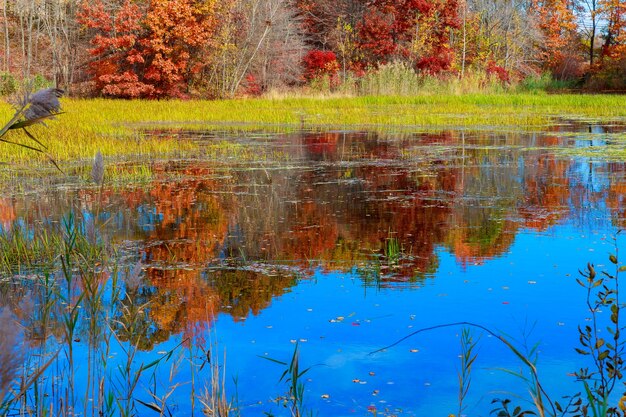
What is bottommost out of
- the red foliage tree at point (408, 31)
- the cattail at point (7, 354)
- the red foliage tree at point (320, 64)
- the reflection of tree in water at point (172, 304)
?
the reflection of tree in water at point (172, 304)

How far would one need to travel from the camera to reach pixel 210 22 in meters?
27.9

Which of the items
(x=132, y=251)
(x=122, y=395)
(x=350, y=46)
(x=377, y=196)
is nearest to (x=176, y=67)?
(x=350, y=46)

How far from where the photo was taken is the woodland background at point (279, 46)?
2730 cm

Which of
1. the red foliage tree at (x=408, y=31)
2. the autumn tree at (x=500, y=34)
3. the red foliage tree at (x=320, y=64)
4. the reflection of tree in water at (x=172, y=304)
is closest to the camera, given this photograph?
the reflection of tree in water at (x=172, y=304)

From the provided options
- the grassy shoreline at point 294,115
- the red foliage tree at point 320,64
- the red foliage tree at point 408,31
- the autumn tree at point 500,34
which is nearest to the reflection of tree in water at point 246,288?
the grassy shoreline at point 294,115

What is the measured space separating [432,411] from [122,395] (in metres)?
1.31

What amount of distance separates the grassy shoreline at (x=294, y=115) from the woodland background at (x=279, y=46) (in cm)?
319

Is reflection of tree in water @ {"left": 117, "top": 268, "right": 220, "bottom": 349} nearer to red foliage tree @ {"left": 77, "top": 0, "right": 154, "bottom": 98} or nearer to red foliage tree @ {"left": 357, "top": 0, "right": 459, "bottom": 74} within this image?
red foliage tree @ {"left": 77, "top": 0, "right": 154, "bottom": 98}

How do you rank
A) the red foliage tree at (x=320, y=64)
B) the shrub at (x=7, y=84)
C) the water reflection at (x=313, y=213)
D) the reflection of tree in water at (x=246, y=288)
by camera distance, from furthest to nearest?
the red foliage tree at (x=320, y=64) < the shrub at (x=7, y=84) < the water reflection at (x=313, y=213) < the reflection of tree in water at (x=246, y=288)

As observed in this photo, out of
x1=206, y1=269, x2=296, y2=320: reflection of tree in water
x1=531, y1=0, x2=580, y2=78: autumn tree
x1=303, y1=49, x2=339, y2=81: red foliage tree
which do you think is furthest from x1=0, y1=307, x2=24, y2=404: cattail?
x1=531, y1=0, x2=580, y2=78: autumn tree

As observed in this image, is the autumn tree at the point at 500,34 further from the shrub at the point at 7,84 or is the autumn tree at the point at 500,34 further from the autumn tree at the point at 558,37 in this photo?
the shrub at the point at 7,84

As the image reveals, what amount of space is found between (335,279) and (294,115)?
651 inches

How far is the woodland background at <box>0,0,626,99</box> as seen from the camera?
89.6ft

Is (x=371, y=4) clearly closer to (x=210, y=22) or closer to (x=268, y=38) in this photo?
(x=268, y=38)
